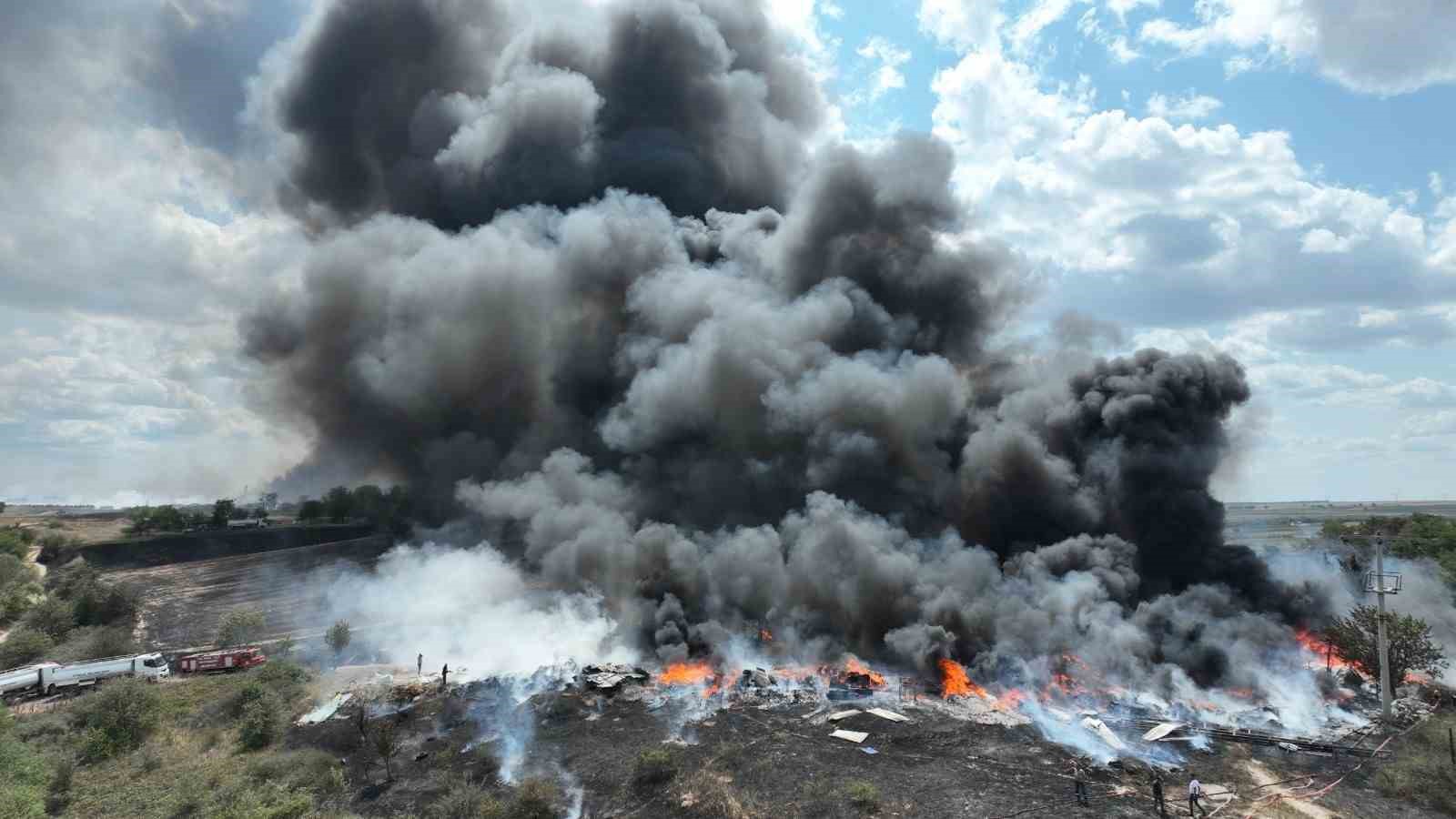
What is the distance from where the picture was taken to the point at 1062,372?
2110 inches

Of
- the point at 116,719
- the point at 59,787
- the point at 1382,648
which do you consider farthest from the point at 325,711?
the point at 1382,648

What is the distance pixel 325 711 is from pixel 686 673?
17220 mm

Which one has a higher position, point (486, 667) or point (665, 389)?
point (665, 389)

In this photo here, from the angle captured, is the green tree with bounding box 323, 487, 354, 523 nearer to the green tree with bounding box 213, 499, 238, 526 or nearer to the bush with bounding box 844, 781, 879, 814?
the green tree with bounding box 213, 499, 238, 526

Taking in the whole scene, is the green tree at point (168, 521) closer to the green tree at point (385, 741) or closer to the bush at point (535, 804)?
the green tree at point (385, 741)

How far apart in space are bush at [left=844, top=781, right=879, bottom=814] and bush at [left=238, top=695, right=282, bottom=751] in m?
25.1

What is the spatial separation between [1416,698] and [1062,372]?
24955 mm

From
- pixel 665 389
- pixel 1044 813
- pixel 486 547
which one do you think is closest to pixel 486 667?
pixel 486 547

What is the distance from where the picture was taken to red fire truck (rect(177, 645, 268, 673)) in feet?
151

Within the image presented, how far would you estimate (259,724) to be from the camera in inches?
1362

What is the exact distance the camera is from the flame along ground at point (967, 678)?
3575 centimetres

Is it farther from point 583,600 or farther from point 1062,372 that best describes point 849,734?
point 1062,372

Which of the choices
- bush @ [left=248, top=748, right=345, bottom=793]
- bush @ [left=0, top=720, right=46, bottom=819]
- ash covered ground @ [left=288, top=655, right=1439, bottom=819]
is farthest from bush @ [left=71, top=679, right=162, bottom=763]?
bush @ [left=248, top=748, right=345, bottom=793]

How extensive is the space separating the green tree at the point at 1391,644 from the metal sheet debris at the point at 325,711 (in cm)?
4736
